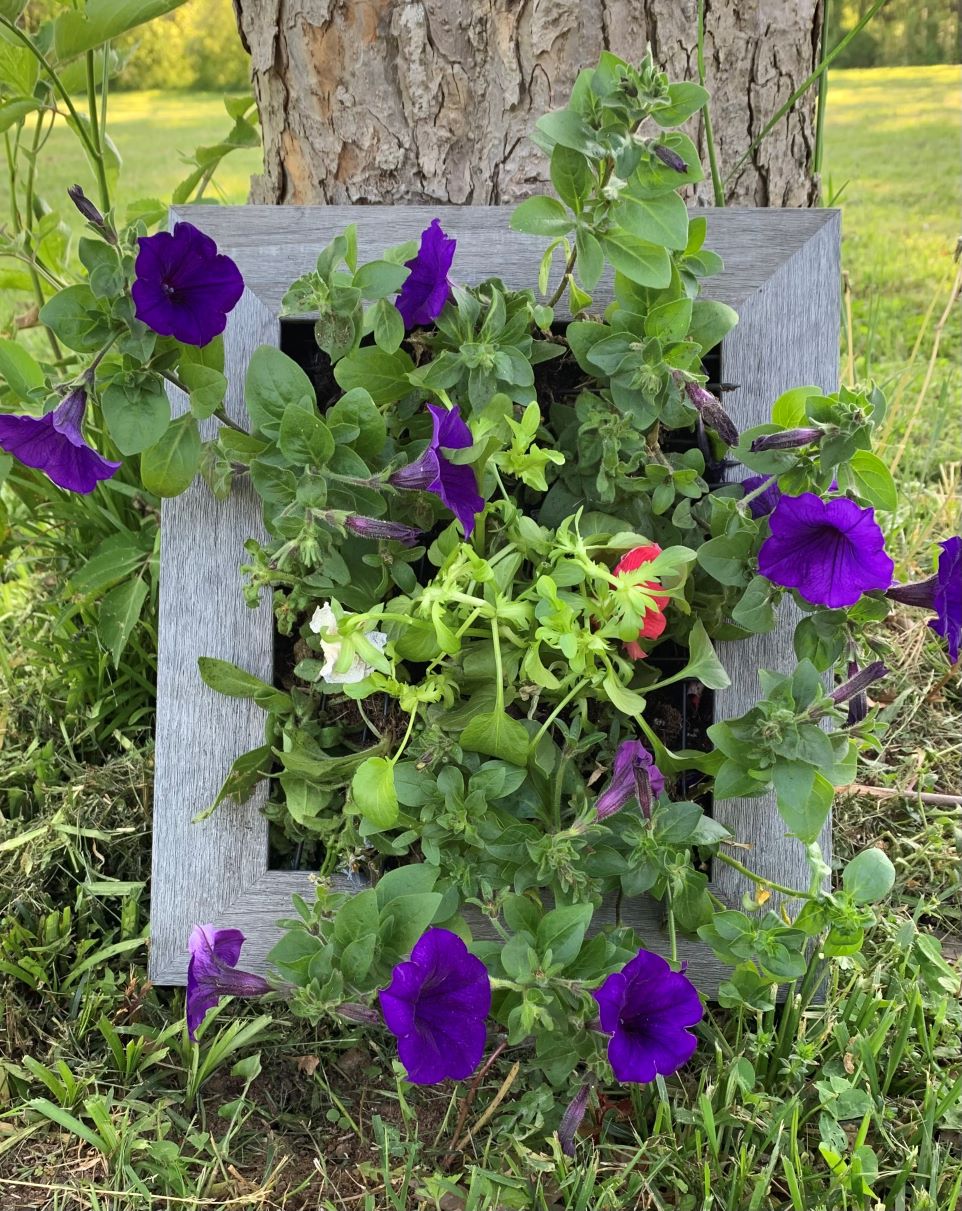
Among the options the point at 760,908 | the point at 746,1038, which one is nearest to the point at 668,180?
the point at 760,908

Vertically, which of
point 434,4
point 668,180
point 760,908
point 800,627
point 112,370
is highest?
point 434,4

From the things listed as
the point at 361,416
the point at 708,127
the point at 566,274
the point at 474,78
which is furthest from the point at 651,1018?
the point at 474,78

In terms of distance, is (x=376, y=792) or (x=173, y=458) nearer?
(x=376, y=792)

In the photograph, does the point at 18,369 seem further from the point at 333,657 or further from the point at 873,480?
the point at 873,480

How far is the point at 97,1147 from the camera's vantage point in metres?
1.15

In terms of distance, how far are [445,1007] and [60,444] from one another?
69 centimetres

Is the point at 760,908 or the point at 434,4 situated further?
the point at 434,4

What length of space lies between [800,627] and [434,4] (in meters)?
0.87

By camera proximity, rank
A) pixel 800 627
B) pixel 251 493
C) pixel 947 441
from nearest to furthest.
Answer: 1. pixel 800 627
2. pixel 251 493
3. pixel 947 441

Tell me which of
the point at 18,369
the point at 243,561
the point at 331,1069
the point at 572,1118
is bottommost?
the point at 331,1069

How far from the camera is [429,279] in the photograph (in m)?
1.14

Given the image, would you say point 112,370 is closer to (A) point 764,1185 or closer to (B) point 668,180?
(B) point 668,180

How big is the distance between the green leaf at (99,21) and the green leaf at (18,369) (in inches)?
14.2

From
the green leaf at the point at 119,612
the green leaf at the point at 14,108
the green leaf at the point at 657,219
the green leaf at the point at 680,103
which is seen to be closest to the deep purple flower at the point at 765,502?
the green leaf at the point at 657,219
